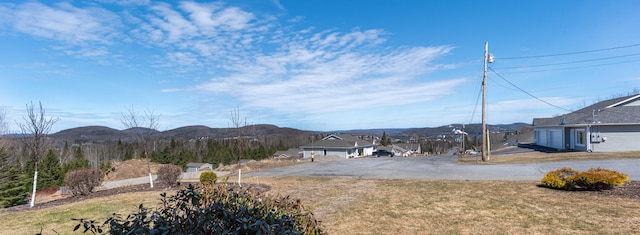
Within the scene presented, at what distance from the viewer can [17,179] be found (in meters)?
23.1

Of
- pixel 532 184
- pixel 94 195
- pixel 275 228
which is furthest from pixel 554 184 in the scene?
pixel 94 195

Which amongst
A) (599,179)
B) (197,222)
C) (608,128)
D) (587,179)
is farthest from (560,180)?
(608,128)

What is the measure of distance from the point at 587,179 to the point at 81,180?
15.0 meters

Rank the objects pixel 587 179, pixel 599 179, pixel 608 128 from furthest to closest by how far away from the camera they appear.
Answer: pixel 608 128
pixel 587 179
pixel 599 179

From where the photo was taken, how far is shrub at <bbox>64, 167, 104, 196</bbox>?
33.6 feet

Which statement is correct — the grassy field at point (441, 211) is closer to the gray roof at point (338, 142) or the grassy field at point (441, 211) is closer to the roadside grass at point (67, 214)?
the roadside grass at point (67, 214)

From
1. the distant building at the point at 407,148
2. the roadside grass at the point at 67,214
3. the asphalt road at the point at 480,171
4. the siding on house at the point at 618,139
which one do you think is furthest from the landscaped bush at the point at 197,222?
the distant building at the point at 407,148

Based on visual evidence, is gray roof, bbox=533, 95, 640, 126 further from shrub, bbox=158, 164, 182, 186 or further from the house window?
shrub, bbox=158, 164, 182, 186

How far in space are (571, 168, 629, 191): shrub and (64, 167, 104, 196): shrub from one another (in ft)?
47.8

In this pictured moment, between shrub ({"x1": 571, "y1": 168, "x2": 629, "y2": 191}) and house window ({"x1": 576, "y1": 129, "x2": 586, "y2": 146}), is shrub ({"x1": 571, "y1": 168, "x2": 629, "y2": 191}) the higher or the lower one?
the lower one

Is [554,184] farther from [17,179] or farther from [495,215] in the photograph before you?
[17,179]

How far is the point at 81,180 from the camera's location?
10359mm

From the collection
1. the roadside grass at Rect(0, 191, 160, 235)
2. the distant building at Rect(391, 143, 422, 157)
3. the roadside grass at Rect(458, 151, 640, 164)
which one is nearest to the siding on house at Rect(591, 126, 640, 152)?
the roadside grass at Rect(458, 151, 640, 164)

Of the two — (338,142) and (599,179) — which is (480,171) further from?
(338,142)
